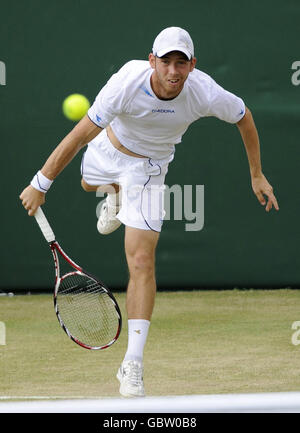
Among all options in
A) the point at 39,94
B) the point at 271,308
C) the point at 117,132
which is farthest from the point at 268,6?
the point at 117,132

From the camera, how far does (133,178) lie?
10.9ft

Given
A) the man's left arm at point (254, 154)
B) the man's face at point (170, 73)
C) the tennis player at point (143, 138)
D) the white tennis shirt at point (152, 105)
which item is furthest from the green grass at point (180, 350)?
the man's face at point (170, 73)

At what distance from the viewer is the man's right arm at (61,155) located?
9.23 ft

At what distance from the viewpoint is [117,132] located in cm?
340

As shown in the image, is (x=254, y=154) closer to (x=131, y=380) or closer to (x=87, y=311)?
(x=87, y=311)

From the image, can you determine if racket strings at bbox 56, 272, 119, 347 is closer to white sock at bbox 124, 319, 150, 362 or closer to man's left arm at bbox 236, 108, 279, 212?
white sock at bbox 124, 319, 150, 362

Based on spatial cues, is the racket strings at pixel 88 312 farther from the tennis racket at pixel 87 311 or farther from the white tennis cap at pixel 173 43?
the white tennis cap at pixel 173 43

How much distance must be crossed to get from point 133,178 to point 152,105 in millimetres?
410

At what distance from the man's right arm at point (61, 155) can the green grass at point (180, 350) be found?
0.71m

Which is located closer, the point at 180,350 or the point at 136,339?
the point at 136,339

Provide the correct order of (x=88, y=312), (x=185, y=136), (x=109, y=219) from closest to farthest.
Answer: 1. (x=88, y=312)
2. (x=109, y=219)
3. (x=185, y=136)

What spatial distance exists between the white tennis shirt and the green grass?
96 centimetres

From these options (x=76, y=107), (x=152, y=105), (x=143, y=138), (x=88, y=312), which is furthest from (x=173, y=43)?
(x=76, y=107)

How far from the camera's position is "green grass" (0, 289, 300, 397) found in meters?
3.13
